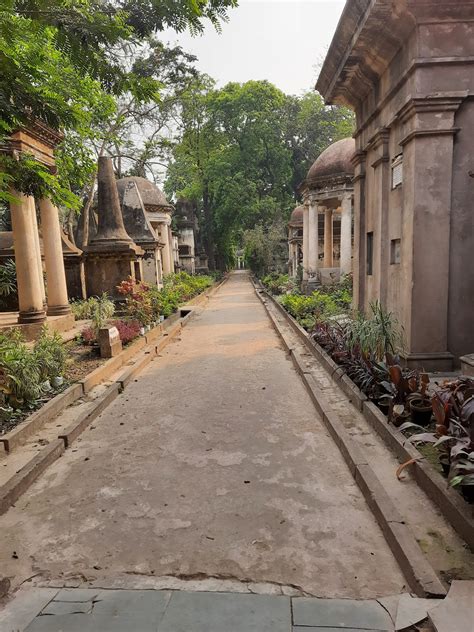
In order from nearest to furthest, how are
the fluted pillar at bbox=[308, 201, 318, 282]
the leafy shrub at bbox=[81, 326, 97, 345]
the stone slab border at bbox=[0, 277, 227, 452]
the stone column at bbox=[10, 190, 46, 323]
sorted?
the stone slab border at bbox=[0, 277, 227, 452] < the leafy shrub at bbox=[81, 326, 97, 345] < the stone column at bbox=[10, 190, 46, 323] < the fluted pillar at bbox=[308, 201, 318, 282]

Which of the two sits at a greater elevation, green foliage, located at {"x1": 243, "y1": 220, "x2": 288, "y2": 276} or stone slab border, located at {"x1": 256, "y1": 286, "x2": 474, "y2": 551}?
green foliage, located at {"x1": 243, "y1": 220, "x2": 288, "y2": 276}

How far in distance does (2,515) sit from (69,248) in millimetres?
12581

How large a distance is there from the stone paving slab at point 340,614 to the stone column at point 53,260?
993cm

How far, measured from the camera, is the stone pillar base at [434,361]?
589 centimetres

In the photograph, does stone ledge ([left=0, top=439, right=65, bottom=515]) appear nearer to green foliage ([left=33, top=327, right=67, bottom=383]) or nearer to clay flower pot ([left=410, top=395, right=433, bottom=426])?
green foliage ([left=33, top=327, right=67, bottom=383])

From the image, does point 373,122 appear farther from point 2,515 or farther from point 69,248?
point 69,248

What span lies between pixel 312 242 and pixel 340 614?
18.5 m

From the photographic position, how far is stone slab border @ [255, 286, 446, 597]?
7.57ft

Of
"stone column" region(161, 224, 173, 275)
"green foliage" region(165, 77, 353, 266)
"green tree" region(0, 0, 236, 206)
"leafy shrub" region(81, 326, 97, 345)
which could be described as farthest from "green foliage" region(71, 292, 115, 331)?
"green foliage" region(165, 77, 353, 266)

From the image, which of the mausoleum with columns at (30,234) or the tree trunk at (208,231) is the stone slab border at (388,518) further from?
the tree trunk at (208,231)

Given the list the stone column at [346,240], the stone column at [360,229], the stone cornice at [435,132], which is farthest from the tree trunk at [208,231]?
the stone cornice at [435,132]

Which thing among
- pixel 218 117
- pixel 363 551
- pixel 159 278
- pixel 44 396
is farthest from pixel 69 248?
pixel 218 117

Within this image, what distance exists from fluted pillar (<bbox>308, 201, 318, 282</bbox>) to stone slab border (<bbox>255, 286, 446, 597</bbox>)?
1472cm

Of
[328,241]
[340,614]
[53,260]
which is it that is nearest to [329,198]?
[328,241]
